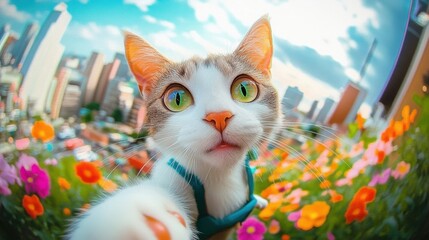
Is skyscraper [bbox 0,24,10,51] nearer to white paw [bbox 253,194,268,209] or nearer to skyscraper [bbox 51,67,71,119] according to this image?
skyscraper [bbox 51,67,71,119]

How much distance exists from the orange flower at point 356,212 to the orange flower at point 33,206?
580 millimetres

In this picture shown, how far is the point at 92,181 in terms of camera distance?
30.4 inches

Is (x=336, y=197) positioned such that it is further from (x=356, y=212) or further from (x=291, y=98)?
(x=291, y=98)

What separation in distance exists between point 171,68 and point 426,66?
1.61 ft

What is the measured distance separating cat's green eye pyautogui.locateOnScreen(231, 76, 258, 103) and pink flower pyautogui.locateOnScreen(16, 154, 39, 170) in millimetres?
404

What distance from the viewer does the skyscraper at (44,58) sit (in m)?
0.74

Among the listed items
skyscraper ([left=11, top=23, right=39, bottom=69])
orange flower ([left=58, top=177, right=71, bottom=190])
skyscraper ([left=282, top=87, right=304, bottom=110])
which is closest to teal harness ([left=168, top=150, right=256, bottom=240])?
skyscraper ([left=282, top=87, right=304, bottom=110])

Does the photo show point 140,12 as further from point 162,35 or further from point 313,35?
point 313,35

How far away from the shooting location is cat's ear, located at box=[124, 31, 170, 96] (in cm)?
71

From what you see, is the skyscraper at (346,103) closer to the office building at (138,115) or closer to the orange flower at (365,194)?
the orange flower at (365,194)

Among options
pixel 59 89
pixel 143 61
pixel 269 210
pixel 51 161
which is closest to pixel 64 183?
pixel 51 161

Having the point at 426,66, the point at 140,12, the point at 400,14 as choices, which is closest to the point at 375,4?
the point at 400,14

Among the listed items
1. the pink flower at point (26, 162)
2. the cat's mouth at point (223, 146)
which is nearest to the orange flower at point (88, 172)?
the pink flower at point (26, 162)

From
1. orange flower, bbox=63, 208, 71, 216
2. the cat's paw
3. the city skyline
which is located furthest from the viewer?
orange flower, bbox=63, 208, 71, 216
